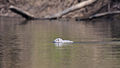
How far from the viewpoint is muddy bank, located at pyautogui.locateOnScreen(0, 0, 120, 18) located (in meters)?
39.2

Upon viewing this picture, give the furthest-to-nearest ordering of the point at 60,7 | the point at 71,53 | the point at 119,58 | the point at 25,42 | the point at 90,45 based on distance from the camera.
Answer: the point at 60,7 → the point at 25,42 → the point at 90,45 → the point at 71,53 → the point at 119,58

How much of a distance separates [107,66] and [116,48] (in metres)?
4.30

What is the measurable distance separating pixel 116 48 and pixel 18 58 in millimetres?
3936

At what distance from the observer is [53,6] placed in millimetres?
43156

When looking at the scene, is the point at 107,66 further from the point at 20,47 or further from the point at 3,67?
the point at 20,47

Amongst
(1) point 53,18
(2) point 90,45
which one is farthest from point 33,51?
(1) point 53,18

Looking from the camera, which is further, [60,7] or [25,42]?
[60,7]

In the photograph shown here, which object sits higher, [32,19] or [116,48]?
[32,19]

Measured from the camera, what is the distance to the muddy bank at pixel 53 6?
39156 millimetres

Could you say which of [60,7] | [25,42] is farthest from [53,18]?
[25,42]

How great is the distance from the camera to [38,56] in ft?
42.7

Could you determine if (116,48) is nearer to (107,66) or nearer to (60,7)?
(107,66)

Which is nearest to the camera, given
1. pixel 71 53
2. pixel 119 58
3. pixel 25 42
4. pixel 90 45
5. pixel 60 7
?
pixel 119 58

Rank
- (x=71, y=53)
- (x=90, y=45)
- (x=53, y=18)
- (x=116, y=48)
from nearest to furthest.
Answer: (x=71, y=53)
(x=116, y=48)
(x=90, y=45)
(x=53, y=18)
